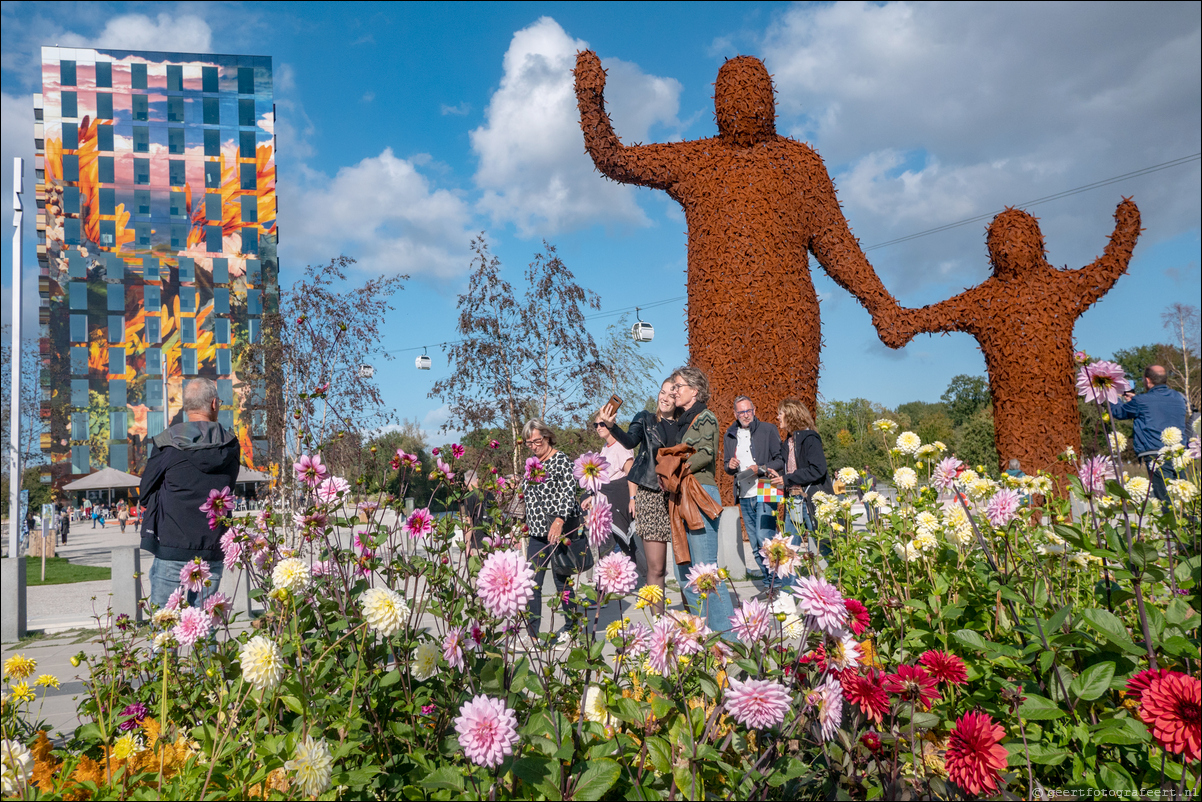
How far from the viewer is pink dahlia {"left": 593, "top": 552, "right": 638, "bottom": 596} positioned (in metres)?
1.64

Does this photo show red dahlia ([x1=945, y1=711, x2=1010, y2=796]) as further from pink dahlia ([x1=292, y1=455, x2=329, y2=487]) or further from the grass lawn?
the grass lawn

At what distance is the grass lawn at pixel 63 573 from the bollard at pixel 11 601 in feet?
14.7

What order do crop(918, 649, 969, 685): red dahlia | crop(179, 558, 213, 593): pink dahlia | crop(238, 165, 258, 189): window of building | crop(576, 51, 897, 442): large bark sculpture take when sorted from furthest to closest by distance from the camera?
crop(238, 165, 258, 189): window of building < crop(576, 51, 897, 442): large bark sculpture < crop(179, 558, 213, 593): pink dahlia < crop(918, 649, 969, 685): red dahlia

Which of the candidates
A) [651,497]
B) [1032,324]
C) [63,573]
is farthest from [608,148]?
[63,573]

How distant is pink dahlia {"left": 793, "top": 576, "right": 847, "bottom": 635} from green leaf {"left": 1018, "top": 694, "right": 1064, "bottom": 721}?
0.61 metres

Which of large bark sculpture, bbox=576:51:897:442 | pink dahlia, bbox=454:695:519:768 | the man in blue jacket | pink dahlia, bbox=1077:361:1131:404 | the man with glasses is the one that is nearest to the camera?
pink dahlia, bbox=454:695:519:768

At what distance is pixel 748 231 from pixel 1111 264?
4.07 m

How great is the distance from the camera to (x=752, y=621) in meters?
1.57

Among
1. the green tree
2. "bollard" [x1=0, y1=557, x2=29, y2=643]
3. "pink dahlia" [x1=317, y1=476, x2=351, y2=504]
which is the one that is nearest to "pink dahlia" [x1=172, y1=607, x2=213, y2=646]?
"pink dahlia" [x1=317, y1=476, x2=351, y2=504]

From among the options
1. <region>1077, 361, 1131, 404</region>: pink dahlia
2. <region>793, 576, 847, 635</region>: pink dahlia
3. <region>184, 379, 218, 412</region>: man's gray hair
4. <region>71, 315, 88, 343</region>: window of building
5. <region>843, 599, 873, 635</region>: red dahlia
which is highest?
<region>71, 315, 88, 343</region>: window of building

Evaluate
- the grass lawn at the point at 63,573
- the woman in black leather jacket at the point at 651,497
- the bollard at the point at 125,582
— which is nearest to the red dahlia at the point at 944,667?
the woman in black leather jacket at the point at 651,497

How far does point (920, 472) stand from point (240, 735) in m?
3.17

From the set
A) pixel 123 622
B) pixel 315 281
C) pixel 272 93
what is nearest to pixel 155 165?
pixel 272 93

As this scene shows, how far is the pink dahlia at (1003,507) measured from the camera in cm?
234
